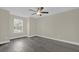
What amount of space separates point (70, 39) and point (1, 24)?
4.72 meters

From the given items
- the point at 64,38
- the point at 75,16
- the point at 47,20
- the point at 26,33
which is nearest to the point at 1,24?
the point at 26,33

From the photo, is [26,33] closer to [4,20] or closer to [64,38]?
[4,20]

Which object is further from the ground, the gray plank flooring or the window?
the window

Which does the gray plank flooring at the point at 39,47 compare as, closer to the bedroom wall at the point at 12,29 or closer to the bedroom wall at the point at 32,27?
the bedroom wall at the point at 12,29

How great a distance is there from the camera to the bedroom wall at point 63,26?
4371mm

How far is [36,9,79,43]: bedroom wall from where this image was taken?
4.37 meters

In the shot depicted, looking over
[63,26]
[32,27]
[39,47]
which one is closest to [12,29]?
[32,27]

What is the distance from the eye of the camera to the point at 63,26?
509cm

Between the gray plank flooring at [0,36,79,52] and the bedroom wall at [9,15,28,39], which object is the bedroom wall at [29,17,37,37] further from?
the gray plank flooring at [0,36,79,52]

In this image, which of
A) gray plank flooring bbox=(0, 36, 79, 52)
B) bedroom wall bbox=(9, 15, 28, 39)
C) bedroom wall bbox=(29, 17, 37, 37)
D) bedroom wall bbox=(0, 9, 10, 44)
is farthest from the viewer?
bedroom wall bbox=(29, 17, 37, 37)

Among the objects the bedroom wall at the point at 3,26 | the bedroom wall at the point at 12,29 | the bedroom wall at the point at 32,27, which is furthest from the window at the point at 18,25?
the bedroom wall at the point at 3,26

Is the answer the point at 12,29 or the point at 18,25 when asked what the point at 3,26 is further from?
the point at 18,25

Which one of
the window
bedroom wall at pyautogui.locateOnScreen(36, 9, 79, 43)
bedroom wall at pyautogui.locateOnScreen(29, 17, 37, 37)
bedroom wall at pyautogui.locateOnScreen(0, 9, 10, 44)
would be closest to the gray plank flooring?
bedroom wall at pyautogui.locateOnScreen(0, 9, 10, 44)
